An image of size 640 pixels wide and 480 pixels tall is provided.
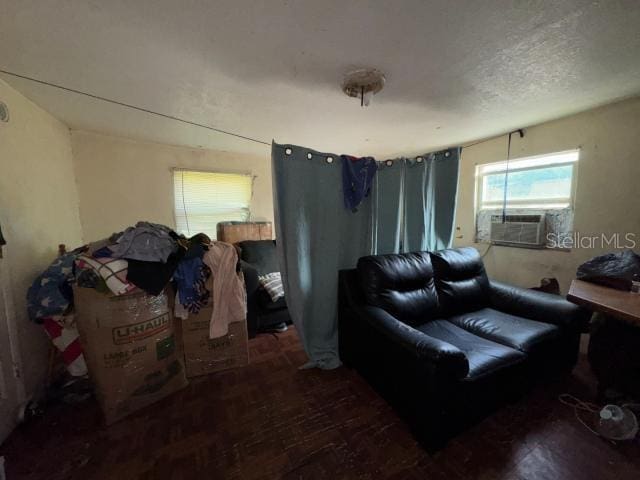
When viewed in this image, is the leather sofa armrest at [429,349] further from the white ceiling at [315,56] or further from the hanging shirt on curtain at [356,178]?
the white ceiling at [315,56]

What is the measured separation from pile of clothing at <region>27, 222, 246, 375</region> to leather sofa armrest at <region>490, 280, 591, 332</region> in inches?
87.9

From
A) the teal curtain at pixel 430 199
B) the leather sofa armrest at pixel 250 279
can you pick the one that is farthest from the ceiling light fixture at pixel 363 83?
the leather sofa armrest at pixel 250 279

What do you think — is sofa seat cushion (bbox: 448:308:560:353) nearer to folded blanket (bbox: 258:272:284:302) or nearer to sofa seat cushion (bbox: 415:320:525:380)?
sofa seat cushion (bbox: 415:320:525:380)

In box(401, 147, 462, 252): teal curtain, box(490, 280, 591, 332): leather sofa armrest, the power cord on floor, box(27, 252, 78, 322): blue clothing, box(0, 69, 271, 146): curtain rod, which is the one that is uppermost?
box(0, 69, 271, 146): curtain rod

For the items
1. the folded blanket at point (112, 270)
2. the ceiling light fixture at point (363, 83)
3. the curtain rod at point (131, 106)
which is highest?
the curtain rod at point (131, 106)

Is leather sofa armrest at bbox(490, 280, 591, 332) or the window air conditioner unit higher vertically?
the window air conditioner unit

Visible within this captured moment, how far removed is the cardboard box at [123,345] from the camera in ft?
4.33

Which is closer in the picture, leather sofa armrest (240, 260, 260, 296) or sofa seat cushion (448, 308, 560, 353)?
sofa seat cushion (448, 308, 560, 353)

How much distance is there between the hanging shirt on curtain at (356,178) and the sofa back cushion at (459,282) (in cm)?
90

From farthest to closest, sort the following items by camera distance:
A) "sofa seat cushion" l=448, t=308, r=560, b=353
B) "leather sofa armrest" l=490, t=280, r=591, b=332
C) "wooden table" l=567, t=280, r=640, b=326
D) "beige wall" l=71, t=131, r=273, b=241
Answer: "beige wall" l=71, t=131, r=273, b=241 → "leather sofa armrest" l=490, t=280, r=591, b=332 → "sofa seat cushion" l=448, t=308, r=560, b=353 → "wooden table" l=567, t=280, r=640, b=326

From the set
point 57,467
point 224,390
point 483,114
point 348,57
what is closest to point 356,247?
point 348,57

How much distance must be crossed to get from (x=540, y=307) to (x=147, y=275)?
2792 millimetres

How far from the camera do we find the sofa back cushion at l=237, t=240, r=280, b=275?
274cm

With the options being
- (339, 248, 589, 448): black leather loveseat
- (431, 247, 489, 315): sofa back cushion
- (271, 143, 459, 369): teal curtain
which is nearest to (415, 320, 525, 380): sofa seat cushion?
(339, 248, 589, 448): black leather loveseat
